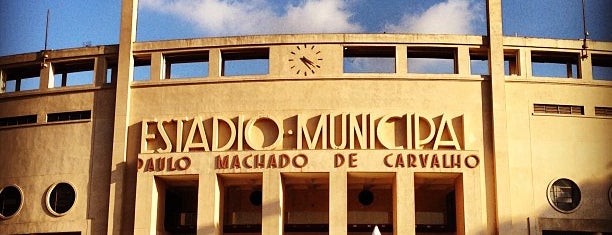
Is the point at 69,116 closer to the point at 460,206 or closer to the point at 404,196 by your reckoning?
the point at 404,196

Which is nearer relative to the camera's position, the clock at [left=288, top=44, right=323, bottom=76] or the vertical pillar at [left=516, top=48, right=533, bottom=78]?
the clock at [left=288, top=44, right=323, bottom=76]

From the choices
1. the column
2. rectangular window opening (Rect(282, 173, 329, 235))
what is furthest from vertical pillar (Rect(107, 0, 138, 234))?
the column

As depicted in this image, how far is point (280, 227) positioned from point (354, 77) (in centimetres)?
799

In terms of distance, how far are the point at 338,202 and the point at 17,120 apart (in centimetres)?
1782

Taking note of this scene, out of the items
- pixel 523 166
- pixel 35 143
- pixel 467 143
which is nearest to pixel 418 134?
pixel 467 143

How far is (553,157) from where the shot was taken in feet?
142

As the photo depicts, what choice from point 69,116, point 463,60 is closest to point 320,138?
point 463,60

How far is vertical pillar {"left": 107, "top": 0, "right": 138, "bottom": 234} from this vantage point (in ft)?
143

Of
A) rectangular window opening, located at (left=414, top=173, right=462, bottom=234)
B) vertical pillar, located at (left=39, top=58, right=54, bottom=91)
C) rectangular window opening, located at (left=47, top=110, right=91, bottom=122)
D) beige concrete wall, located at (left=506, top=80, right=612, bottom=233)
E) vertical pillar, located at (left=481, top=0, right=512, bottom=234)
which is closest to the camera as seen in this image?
vertical pillar, located at (left=481, top=0, right=512, bottom=234)

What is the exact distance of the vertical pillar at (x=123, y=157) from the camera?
43.6 meters

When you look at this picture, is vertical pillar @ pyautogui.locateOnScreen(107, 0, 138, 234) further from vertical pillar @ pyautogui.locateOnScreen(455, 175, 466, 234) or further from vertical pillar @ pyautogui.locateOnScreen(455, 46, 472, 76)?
vertical pillar @ pyautogui.locateOnScreen(455, 46, 472, 76)

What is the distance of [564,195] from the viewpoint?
43.2 metres

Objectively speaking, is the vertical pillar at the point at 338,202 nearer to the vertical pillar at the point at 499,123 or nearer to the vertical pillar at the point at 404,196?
the vertical pillar at the point at 404,196

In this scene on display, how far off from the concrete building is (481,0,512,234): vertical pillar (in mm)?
79
